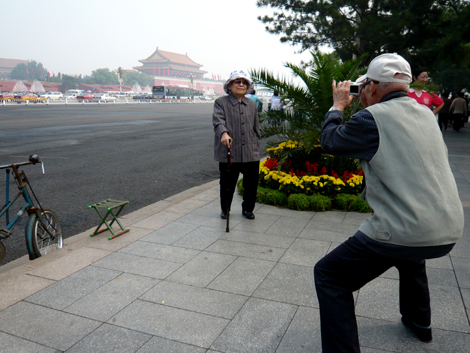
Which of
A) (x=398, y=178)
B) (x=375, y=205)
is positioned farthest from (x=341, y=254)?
(x=398, y=178)

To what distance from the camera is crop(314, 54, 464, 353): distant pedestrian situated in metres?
1.91

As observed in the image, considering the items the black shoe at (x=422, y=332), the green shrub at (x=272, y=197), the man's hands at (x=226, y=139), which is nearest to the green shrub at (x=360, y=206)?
the green shrub at (x=272, y=197)

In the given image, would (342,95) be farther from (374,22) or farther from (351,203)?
(374,22)

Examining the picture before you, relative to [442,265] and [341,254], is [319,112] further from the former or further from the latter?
Answer: [341,254]

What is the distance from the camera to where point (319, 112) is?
652 cm

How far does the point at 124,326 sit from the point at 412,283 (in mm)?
1892

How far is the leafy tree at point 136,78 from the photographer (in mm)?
145750

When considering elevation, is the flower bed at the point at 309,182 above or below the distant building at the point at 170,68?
below

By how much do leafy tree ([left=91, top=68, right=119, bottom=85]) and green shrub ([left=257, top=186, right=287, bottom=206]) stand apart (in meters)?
142

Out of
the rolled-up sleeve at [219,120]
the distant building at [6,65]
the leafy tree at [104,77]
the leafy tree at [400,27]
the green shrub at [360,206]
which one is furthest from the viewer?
the distant building at [6,65]

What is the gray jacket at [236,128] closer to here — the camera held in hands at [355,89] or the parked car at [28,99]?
the camera held in hands at [355,89]

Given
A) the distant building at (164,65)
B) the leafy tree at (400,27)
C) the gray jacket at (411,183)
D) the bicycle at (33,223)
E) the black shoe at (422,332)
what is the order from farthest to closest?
the distant building at (164,65), the leafy tree at (400,27), the bicycle at (33,223), the black shoe at (422,332), the gray jacket at (411,183)

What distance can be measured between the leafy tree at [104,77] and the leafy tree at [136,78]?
148 inches

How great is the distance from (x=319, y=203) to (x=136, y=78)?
151098 millimetres
